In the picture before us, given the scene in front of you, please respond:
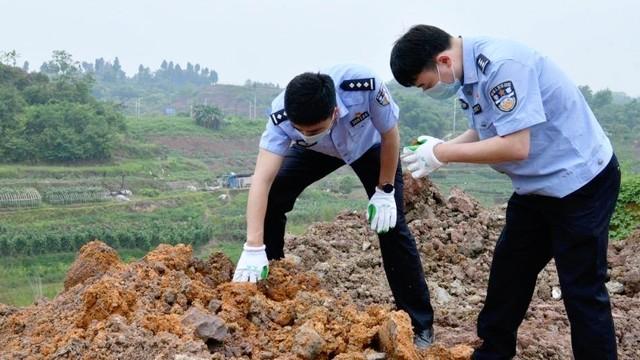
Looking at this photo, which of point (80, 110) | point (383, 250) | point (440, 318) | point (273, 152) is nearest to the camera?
point (273, 152)

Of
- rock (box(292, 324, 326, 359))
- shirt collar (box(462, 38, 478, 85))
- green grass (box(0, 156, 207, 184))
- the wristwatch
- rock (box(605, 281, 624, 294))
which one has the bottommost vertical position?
green grass (box(0, 156, 207, 184))

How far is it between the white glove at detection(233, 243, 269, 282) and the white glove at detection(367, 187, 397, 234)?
518 mm

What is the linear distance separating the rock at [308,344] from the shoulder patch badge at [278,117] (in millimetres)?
904

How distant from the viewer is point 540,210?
8.39 ft

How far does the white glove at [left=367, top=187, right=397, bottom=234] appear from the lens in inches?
119

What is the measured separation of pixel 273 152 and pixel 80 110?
2981 cm

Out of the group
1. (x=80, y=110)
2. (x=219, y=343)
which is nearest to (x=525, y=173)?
(x=219, y=343)

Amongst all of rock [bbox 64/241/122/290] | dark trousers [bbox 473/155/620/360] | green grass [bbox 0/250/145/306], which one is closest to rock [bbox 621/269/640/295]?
dark trousers [bbox 473/155/620/360]

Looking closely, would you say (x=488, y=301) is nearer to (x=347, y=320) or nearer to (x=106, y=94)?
(x=347, y=320)

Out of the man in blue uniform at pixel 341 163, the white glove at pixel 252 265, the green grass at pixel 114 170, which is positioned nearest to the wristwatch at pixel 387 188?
the man in blue uniform at pixel 341 163

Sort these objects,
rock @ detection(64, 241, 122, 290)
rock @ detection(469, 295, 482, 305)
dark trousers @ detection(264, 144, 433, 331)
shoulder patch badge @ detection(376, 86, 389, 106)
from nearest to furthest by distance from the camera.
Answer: shoulder patch badge @ detection(376, 86, 389, 106)
dark trousers @ detection(264, 144, 433, 331)
rock @ detection(64, 241, 122, 290)
rock @ detection(469, 295, 482, 305)

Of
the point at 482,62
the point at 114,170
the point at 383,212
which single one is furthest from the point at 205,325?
the point at 114,170

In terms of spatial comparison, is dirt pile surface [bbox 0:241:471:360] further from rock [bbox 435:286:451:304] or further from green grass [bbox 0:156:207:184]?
green grass [bbox 0:156:207:184]

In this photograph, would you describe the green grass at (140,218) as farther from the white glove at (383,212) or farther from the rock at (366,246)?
the white glove at (383,212)
